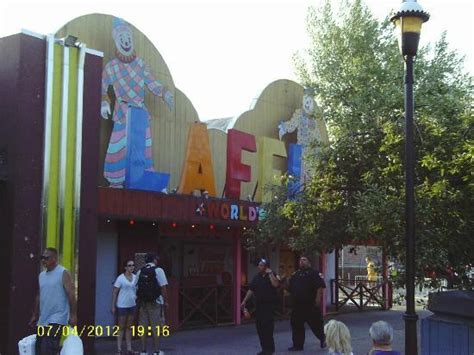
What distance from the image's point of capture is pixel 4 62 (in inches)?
393

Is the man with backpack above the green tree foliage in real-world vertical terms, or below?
below

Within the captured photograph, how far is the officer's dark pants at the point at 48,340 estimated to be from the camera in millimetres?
7074

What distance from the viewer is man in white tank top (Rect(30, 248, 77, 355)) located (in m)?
7.11

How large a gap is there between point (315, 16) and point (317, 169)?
2140cm

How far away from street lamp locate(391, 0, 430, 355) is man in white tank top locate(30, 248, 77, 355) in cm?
372

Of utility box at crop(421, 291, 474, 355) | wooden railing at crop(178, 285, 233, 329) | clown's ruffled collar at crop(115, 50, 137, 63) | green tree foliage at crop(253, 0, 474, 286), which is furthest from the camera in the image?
wooden railing at crop(178, 285, 233, 329)

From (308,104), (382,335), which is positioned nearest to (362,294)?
(308,104)

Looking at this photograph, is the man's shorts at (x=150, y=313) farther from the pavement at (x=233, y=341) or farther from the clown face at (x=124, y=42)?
the clown face at (x=124, y=42)

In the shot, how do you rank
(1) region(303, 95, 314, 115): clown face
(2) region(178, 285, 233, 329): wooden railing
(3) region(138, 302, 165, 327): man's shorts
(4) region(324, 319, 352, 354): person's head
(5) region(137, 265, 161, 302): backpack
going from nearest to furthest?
1. (4) region(324, 319, 352, 354): person's head
2. (5) region(137, 265, 161, 302): backpack
3. (3) region(138, 302, 165, 327): man's shorts
4. (2) region(178, 285, 233, 329): wooden railing
5. (1) region(303, 95, 314, 115): clown face

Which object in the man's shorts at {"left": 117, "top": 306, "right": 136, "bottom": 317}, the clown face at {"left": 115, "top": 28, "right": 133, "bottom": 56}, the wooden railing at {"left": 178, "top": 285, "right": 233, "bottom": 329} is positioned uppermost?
the clown face at {"left": 115, "top": 28, "right": 133, "bottom": 56}

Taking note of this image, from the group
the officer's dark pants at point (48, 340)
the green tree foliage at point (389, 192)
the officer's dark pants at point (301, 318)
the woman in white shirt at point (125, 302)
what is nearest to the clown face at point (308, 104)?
the green tree foliage at point (389, 192)

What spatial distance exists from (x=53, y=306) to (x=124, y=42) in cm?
783
